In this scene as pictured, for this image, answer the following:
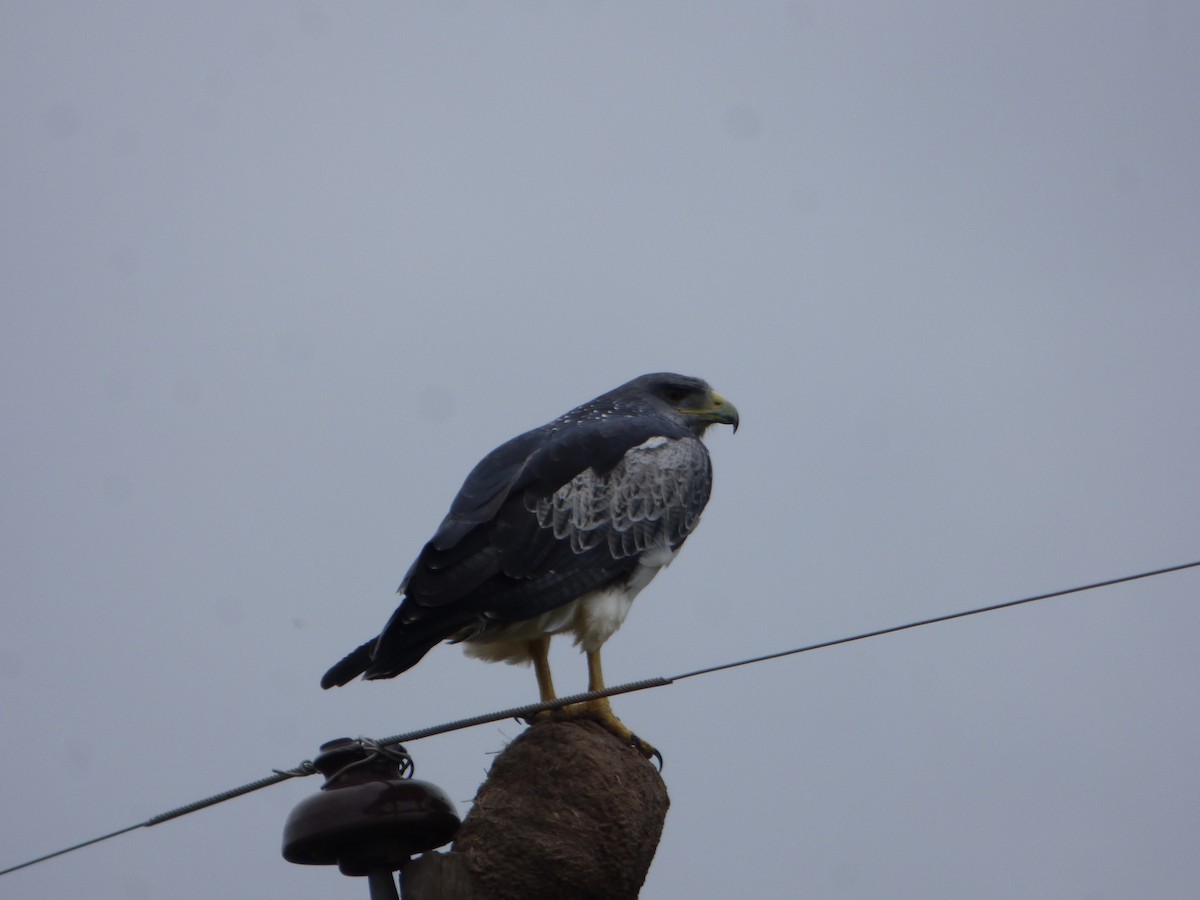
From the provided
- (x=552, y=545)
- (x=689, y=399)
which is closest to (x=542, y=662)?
(x=552, y=545)

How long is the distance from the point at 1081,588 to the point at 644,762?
1990mm

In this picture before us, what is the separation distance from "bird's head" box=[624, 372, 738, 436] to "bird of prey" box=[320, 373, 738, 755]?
453 mm

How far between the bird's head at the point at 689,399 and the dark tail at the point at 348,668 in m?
2.83

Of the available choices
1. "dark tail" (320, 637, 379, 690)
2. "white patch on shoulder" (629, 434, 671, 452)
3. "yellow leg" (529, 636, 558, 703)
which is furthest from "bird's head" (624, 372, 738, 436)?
"dark tail" (320, 637, 379, 690)

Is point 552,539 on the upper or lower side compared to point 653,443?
Answer: lower

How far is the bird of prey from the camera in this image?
7.13 meters

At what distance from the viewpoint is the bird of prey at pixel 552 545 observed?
713 centimetres

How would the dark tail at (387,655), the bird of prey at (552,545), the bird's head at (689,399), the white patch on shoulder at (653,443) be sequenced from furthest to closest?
the bird's head at (689,399)
the white patch on shoulder at (653,443)
the bird of prey at (552,545)
the dark tail at (387,655)

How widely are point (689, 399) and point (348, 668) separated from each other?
311cm

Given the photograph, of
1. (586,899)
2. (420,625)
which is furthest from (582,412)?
(586,899)

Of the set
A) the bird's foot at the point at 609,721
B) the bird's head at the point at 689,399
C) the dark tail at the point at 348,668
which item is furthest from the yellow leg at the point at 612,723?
the bird's head at the point at 689,399

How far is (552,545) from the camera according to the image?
25.1 ft

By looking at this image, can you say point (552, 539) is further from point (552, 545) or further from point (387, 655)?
point (387, 655)

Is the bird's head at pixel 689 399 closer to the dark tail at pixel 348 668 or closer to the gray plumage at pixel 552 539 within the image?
the gray plumage at pixel 552 539
